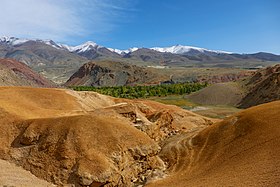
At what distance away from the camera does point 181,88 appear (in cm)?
18200

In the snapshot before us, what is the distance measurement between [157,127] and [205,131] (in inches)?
330

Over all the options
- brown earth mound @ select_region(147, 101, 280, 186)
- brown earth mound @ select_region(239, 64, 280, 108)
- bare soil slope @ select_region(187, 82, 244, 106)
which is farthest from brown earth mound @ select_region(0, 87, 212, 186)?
bare soil slope @ select_region(187, 82, 244, 106)

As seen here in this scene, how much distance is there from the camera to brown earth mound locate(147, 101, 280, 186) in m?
27.6

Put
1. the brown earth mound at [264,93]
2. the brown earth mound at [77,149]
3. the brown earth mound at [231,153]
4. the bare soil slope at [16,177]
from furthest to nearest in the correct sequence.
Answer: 1. the brown earth mound at [264,93]
2. the brown earth mound at [77,149]
3. the bare soil slope at [16,177]
4. the brown earth mound at [231,153]

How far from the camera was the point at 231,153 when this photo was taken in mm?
33969

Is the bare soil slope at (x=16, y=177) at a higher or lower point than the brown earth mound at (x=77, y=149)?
lower

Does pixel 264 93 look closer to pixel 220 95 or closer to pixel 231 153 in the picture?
pixel 220 95

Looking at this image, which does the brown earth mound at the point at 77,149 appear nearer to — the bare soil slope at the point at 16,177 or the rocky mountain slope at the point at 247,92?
the bare soil slope at the point at 16,177

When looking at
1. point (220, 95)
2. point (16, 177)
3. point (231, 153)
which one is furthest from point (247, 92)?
point (16, 177)

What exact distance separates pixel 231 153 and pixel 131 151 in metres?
10.2

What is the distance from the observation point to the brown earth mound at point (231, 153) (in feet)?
90.6

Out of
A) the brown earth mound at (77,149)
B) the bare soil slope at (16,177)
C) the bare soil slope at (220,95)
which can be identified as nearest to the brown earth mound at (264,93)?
the bare soil slope at (220,95)

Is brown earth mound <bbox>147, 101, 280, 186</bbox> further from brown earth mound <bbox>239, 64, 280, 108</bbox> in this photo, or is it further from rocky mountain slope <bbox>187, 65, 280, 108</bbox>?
brown earth mound <bbox>239, 64, 280, 108</bbox>

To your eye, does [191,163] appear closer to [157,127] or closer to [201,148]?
[201,148]
